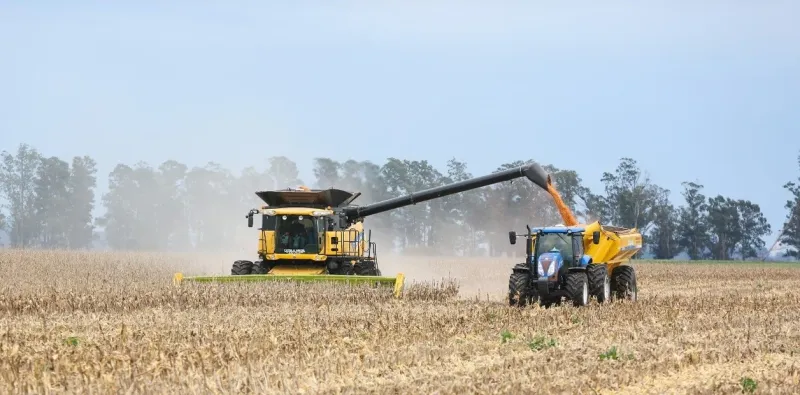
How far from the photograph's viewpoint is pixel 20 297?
54.6ft

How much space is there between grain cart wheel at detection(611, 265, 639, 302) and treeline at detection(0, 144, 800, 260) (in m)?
55.3

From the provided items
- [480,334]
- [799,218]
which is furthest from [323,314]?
[799,218]

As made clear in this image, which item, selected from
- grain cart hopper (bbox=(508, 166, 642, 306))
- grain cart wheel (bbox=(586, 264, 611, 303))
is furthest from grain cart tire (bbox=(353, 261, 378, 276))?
grain cart wheel (bbox=(586, 264, 611, 303))

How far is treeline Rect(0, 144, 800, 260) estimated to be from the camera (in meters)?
84.8

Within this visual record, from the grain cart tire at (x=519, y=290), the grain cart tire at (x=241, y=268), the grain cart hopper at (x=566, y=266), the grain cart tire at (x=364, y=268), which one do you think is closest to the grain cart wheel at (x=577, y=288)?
the grain cart hopper at (x=566, y=266)

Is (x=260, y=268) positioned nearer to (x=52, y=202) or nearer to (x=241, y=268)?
(x=241, y=268)

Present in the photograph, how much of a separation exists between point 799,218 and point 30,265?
264 ft

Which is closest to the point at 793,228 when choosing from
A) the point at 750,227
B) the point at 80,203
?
the point at 750,227

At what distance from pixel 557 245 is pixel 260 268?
706 cm

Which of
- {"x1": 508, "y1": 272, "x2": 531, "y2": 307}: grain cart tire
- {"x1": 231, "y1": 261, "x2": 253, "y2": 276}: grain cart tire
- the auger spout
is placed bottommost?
{"x1": 508, "y1": 272, "x2": 531, "y2": 307}: grain cart tire

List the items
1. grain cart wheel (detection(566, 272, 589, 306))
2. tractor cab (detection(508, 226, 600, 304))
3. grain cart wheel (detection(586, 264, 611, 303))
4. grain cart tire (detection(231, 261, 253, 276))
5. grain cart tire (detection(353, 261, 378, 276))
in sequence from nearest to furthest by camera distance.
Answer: grain cart wheel (detection(566, 272, 589, 306)) → tractor cab (detection(508, 226, 600, 304)) → grain cart wheel (detection(586, 264, 611, 303)) → grain cart tire (detection(231, 261, 253, 276)) → grain cart tire (detection(353, 261, 378, 276))

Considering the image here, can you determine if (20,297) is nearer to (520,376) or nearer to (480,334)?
(480,334)

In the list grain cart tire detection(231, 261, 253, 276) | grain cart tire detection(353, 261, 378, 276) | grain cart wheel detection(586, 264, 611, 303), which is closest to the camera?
grain cart wheel detection(586, 264, 611, 303)

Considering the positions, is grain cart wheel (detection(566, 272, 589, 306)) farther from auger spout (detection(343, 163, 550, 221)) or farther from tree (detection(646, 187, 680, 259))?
tree (detection(646, 187, 680, 259))
